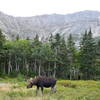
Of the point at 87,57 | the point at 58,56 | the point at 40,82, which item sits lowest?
the point at 58,56

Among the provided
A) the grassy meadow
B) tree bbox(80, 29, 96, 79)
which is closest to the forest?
tree bbox(80, 29, 96, 79)

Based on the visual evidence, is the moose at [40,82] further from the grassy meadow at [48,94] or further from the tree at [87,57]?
the tree at [87,57]

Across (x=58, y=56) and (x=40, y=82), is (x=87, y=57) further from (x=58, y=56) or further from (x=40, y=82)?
(x=40, y=82)

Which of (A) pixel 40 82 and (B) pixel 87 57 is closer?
(A) pixel 40 82

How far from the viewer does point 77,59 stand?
2633 inches

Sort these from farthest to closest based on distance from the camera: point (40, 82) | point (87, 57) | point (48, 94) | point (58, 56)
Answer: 1. point (58, 56)
2. point (87, 57)
3. point (40, 82)
4. point (48, 94)

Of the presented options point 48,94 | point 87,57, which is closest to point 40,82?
point 48,94

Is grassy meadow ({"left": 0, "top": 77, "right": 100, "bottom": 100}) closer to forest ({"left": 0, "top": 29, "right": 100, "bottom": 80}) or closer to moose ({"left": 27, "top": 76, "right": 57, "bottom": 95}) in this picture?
moose ({"left": 27, "top": 76, "right": 57, "bottom": 95})

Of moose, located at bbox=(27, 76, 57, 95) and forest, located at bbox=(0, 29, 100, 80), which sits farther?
forest, located at bbox=(0, 29, 100, 80)

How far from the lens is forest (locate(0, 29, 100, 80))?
6184 cm

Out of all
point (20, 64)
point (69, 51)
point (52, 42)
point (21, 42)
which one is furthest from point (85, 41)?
point (20, 64)

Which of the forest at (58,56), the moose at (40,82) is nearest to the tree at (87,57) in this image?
the forest at (58,56)

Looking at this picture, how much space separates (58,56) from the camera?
66062 millimetres

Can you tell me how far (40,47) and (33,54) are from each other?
3.53 meters
